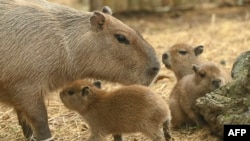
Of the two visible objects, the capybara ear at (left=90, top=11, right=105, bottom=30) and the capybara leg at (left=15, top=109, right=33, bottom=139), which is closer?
the capybara ear at (left=90, top=11, right=105, bottom=30)

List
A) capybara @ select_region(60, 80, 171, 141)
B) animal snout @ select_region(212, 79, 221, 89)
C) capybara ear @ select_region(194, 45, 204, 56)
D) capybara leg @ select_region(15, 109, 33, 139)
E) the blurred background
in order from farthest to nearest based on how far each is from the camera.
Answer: the blurred background
capybara ear @ select_region(194, 45, 204, 56)
capybara leg @ select_region(15, 109, 33, 139)
animal snout @ select_region(212, 79, 221, 89)
capybara @ select_region(60, 80, 171, 141)

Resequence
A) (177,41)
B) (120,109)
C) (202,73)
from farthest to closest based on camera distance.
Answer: (177,41), (202,73), (120,109)

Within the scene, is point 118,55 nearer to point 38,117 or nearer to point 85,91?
point 85,91

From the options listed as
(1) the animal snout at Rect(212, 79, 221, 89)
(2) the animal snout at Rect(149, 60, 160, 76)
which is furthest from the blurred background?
(2) the animal snout at Rect(149, 60, 160, 76)

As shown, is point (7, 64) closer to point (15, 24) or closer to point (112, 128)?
point (15, 24)

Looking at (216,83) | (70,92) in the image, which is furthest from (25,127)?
(216,83)

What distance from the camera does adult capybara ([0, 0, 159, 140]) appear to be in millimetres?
6020

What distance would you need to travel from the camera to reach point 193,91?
Result: 6.52 metres

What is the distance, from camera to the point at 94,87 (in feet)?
19.9

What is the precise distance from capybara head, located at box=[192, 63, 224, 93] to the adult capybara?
0.58m

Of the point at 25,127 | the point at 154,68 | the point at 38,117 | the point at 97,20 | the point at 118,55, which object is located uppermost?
the point at 97,20

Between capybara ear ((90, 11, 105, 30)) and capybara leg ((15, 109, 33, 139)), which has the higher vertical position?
capybara ear ((90, 11, 105, 30))

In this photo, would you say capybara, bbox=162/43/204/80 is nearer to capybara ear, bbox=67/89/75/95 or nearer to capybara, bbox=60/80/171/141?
capybara, bbox=60/80/171/141

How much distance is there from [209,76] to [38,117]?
67.7 inches
